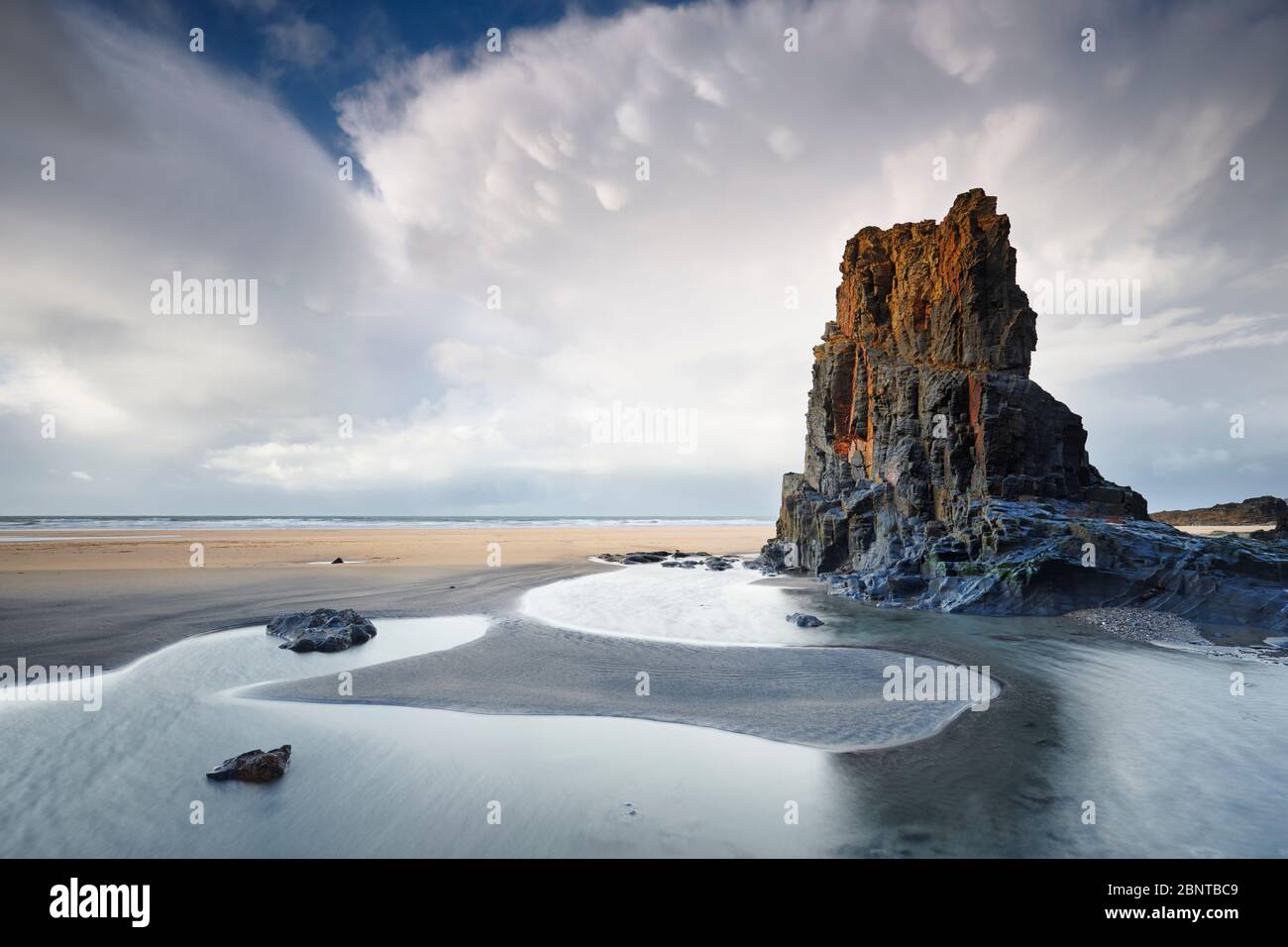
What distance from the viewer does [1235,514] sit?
6681 centimetres

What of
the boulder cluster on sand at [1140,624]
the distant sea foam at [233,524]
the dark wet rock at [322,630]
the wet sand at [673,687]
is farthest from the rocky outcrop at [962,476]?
the distant sea foam at [233,524]

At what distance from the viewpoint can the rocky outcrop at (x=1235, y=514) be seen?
59.9 metres

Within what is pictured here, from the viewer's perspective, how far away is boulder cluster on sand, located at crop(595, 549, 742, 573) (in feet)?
116

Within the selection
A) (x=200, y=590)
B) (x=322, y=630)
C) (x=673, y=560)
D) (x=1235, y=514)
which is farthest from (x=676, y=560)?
(x=1235, y=514)

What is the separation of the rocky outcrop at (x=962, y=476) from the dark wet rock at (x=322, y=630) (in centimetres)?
1863

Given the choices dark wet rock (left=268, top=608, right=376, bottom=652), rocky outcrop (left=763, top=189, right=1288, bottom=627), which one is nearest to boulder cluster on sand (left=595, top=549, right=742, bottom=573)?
rocky outcrop (left=763, top=189, right=1288, bottom=627)

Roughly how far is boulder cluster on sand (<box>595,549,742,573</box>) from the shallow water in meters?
25.0

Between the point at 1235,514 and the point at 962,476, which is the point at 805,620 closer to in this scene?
the point at 962,476

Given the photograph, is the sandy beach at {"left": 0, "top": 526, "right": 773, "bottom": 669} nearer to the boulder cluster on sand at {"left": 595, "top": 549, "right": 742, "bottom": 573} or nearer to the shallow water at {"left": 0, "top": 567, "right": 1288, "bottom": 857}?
the boulder cluster on sand at {"left": 595, "top": 549, "right": 742, "bottom": 573}

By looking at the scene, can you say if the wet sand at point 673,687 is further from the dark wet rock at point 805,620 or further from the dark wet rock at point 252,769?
the dark wet rock at point 805,620

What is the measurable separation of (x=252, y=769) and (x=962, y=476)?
91.1ft
